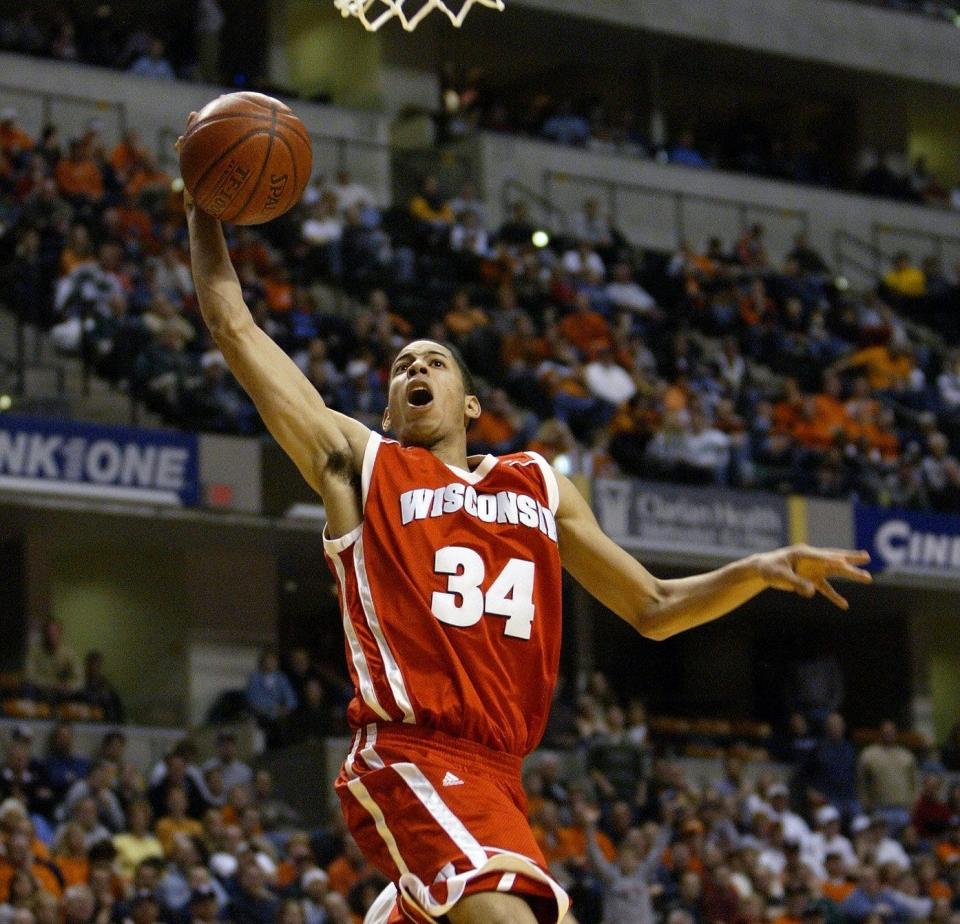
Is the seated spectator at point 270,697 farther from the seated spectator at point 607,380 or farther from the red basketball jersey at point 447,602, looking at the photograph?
the red basketball jersey at point 447,602

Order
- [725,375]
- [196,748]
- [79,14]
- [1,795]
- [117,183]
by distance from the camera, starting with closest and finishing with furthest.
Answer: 1. [1,795]
2. [196,748]
3. [117,183]
4. [725,375]
5. [79,14]

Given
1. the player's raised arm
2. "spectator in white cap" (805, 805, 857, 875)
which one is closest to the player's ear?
the player's raised arm

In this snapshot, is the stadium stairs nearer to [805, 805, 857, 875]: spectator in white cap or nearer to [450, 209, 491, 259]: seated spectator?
[450, 209, 491, 259]: seated spectator

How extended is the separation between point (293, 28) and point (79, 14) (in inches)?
106

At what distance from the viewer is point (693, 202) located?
26.6 meters

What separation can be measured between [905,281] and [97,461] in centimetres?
1293

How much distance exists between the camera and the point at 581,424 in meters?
20.3

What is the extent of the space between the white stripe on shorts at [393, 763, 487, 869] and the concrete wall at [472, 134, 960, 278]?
19.7 metres

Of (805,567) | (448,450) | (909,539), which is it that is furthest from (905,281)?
(805,567)

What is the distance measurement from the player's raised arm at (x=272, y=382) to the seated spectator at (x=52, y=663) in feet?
39.3

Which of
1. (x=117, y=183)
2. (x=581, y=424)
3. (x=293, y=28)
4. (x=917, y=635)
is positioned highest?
(x=293, y=28)

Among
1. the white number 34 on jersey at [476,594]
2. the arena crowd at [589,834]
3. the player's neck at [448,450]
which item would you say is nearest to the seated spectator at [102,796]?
the arena crowd at [589,834]

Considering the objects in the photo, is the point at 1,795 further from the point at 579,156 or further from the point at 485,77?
the point at 485,77

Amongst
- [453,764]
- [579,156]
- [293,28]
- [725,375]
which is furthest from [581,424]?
[453,764]
